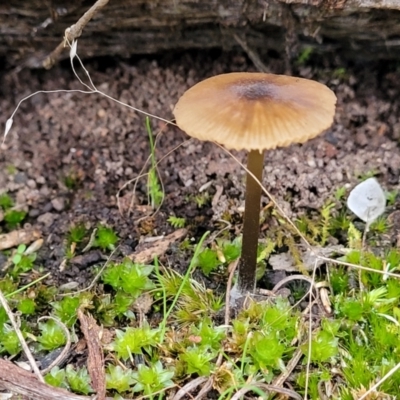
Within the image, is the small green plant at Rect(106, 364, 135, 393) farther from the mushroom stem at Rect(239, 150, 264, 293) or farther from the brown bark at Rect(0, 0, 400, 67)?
the brown bark at Rect(0, 0, 400, 67)

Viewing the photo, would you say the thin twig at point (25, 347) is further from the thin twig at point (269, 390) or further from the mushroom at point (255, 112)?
the mushroom at point (255, 112)

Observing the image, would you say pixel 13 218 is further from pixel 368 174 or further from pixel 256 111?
pixel 368 174

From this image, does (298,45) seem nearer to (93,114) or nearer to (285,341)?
(93,114)

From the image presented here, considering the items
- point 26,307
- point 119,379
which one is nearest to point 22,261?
point 26,307

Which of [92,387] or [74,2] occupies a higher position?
[74,2]

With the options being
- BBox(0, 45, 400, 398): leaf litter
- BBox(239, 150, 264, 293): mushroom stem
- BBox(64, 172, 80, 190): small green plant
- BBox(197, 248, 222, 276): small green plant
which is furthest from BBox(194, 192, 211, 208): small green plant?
BBox(64, 172, 80, 190): small green plant

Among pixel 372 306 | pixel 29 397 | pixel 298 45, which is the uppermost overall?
pixel 298 45

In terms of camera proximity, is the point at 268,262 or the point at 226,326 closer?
the point at 226,326

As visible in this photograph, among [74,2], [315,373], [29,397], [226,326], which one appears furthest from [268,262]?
[74,2]

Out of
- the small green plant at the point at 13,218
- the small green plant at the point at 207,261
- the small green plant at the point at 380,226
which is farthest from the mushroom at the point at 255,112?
the small green plant at the point at 13,218
